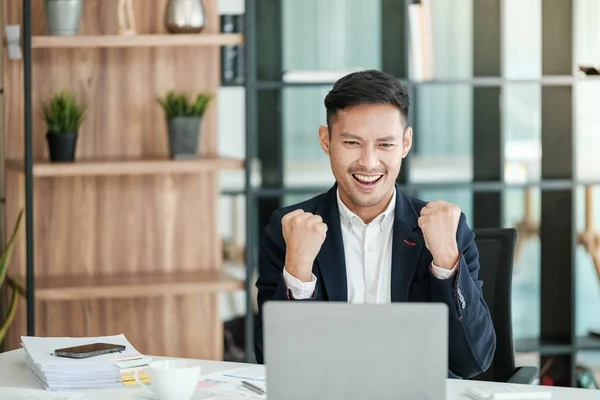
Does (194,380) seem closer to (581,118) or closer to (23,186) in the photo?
(23,186)

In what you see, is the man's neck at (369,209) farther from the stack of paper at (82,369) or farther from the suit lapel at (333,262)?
the stack of paper at (82,369)

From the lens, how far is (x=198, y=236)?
11.7ft

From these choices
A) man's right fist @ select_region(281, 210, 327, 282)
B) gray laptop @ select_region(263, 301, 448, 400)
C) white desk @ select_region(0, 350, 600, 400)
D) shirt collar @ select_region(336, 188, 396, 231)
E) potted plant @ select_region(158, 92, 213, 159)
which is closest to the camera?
gray laptop @ select_region(263, 301, 448, 400)

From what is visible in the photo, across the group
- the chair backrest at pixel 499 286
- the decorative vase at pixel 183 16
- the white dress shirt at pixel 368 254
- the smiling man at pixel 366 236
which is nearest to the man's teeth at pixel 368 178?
the smiling man at pixel 366 236

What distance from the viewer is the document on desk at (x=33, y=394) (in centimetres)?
183

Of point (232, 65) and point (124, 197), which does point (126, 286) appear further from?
point (232, 65)

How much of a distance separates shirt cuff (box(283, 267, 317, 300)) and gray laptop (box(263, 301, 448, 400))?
0.65 meters

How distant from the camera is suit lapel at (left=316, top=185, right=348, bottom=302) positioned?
221 cm

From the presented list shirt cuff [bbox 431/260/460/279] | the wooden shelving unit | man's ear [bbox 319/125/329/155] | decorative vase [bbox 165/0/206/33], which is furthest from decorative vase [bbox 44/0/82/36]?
shirt cuff [bbox 431/260/460/279]

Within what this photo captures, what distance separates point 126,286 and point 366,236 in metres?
1.29

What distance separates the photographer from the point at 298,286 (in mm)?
2105

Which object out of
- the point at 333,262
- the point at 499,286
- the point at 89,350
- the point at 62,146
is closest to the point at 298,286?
the point at 333,262

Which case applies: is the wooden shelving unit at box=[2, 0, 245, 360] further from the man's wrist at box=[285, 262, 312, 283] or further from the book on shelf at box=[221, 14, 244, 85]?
the man's wrist at box=[285, 262, 312, 283]

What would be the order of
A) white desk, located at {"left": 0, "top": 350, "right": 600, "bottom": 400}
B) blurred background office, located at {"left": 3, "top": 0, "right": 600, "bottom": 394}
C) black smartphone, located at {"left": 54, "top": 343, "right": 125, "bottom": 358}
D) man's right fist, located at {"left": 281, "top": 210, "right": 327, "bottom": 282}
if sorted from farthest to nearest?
1. blurred background office, located at {"left": 3, "top": 0, "right": 600, "bottom": 394}
2. man's right fist, located at {"left": 281, "top": 210, "right": 327, "bottom": 282}
3. black smartphone, located at {"left": 54, "top": 343, "right": 125, "bottom": 358}
4. white desk, located at {"left": 0, "top": 350, "right": 600, "bottom": 400}
